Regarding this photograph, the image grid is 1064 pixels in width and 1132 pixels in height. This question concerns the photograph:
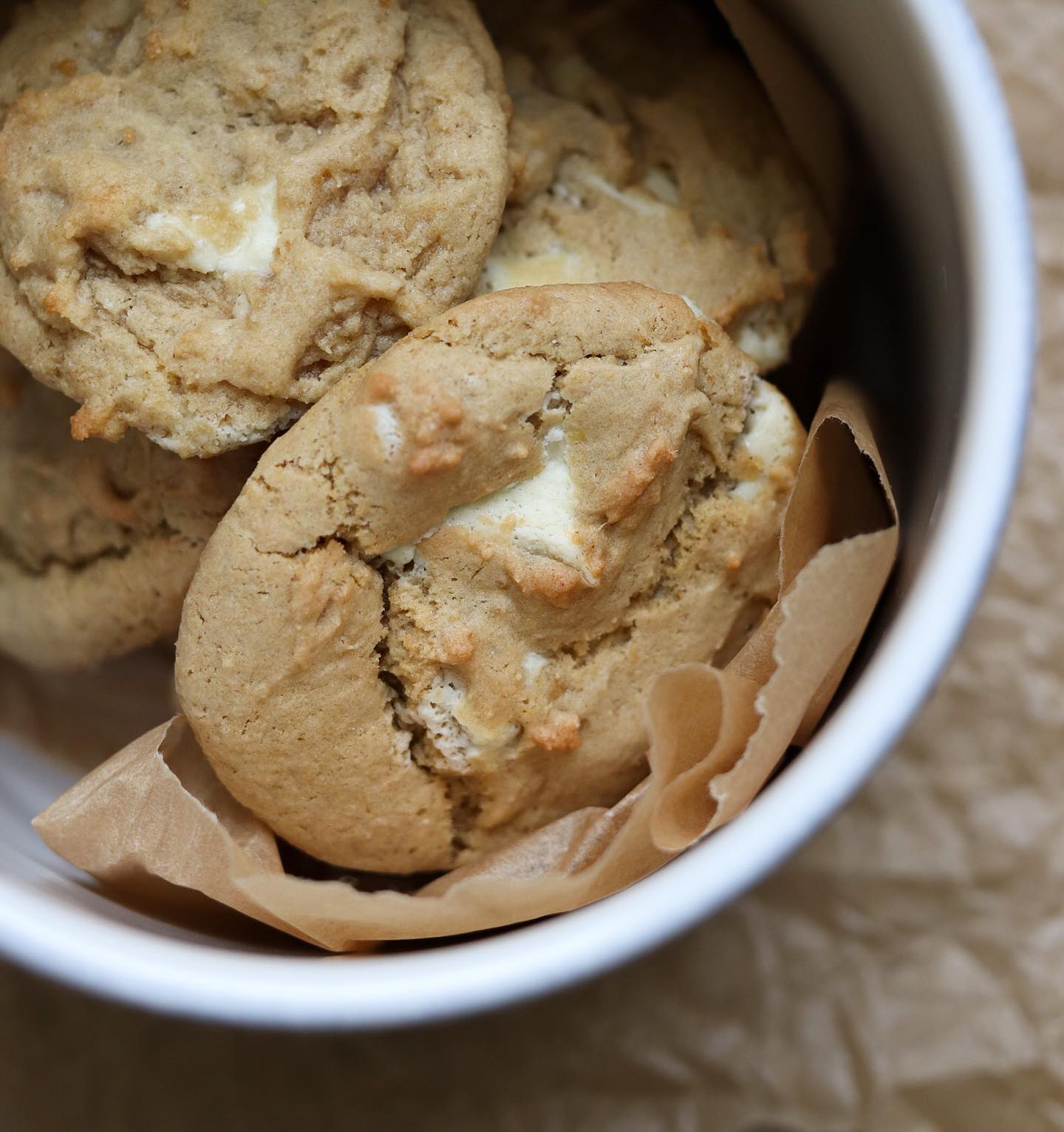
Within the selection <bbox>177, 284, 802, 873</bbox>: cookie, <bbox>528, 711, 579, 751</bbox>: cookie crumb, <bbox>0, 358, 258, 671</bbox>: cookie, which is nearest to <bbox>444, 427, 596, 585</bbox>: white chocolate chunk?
<bbox>177, 284, 802, 873</bbox>: cookie

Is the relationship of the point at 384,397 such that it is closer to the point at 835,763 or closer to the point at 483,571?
the point at 483,571

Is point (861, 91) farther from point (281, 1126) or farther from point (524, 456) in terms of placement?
point (281, 1126)

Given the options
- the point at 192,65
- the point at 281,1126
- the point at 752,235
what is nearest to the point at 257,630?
the point at 192,65

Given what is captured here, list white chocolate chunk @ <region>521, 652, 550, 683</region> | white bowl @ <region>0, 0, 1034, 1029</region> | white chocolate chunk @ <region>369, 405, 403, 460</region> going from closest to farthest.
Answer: white bowl @ <region>0, 0, 1034, 1029</region>, white chocolate chunk @ <region>369, 405, 403, 460</region>, white chocolate chunk @ <region>521, 652, 550, 683</region>

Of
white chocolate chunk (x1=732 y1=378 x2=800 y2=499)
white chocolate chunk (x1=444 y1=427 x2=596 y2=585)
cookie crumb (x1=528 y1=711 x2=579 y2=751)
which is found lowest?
cookie crumb (x1=528 y1=711 x2=579 y2=751)

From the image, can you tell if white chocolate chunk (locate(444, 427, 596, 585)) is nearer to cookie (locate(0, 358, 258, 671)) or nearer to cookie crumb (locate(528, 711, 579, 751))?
cookie crumb (locate(528, 711, 579, 751))

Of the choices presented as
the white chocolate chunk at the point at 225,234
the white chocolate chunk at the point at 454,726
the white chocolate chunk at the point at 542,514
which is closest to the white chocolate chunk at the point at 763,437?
the white chocolate chunk at the point at 542,514

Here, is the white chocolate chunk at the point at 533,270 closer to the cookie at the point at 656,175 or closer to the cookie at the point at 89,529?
the cookie at the point at 656,175
